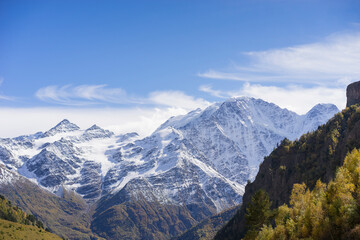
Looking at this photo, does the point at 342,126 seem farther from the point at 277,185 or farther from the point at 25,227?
the point at 25,227

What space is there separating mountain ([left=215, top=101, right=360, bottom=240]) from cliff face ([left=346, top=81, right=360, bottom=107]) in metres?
22.3

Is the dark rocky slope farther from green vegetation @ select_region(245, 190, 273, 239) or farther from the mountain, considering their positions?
green vegetation @ select_region(245, 190, 273, 239)

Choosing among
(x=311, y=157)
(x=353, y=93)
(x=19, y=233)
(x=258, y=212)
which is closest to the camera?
(x=258, y=212)

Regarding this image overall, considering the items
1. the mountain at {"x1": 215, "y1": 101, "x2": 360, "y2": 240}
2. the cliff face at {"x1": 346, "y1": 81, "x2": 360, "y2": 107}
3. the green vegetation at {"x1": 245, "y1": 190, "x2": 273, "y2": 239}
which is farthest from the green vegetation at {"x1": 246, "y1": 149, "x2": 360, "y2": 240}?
the cliff face at {"x1": 346, "y1": 81, "x2": 360, "y2": 107}

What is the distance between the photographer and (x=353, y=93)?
179 m

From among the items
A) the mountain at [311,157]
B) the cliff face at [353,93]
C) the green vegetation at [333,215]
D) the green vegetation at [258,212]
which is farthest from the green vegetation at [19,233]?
the cliff face at [353,93]

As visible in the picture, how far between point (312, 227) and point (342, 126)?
94.0 m

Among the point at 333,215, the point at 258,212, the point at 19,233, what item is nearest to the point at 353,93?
the point at 258,212

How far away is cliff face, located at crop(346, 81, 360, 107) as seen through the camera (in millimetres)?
174300

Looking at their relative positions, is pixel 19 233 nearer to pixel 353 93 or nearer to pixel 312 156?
pixel 312 156

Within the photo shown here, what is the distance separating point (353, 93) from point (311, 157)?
5244 cm

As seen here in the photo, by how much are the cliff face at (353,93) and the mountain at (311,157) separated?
2226 cm

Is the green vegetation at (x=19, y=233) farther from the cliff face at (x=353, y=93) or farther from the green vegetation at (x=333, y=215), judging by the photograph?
the cliff face at (x=353, y=93)

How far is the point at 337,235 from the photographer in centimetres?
5794
